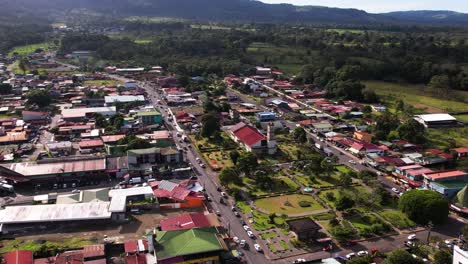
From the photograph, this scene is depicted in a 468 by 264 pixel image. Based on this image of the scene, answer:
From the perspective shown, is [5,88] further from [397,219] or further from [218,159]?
[397,219]

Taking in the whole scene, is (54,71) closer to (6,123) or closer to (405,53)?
(6,123)

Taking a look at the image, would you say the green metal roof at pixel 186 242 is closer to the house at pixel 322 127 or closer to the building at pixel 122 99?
the house at pixel 322 127

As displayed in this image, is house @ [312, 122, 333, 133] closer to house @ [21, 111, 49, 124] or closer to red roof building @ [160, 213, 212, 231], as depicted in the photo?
red roof building @ [160, 213, 212, 231]

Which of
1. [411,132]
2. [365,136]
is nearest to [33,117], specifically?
[365,136]

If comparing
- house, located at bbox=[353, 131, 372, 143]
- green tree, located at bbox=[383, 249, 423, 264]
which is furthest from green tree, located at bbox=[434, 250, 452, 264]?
house, located at bbox=[353, 131, 372, 143]

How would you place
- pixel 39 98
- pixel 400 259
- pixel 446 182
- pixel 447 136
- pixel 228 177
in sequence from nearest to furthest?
1. pixel 400 259
2. pixel 446 182
3. pixel 228 177
4. pixel 447 136
5. pixel 39 98

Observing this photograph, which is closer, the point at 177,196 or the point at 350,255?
the point at 350,255

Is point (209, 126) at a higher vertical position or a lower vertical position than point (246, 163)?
higher
